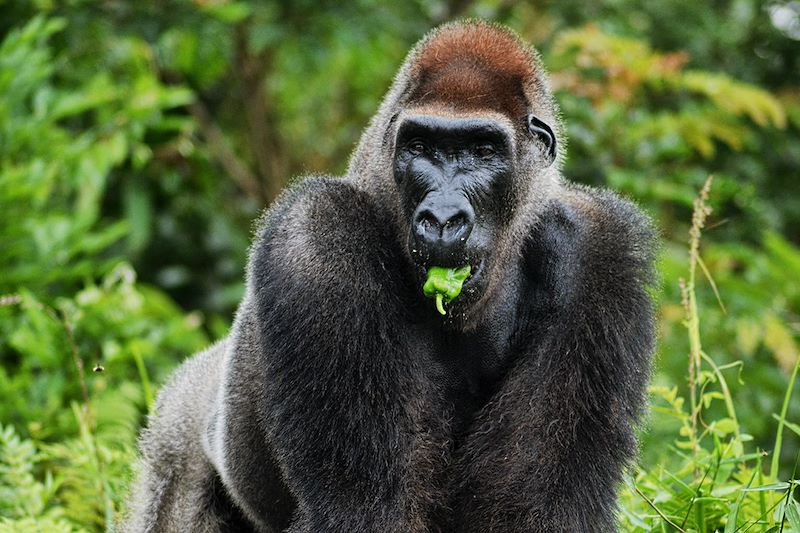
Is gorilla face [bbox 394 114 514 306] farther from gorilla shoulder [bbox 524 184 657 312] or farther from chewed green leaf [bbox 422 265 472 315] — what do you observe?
gorilla shoulder [bbox 524 184 657 312]

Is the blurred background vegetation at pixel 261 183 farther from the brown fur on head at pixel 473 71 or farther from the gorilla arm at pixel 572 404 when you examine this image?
the brown fur on head at pixel 473 71

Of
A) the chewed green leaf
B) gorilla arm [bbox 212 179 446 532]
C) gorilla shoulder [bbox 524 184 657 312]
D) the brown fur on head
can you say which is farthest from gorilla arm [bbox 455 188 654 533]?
the brown fur on head

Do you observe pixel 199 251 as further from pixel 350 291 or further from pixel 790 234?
pixel 350 291

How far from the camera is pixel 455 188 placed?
316 centimetres

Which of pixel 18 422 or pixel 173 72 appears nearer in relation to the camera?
pixel 18 422

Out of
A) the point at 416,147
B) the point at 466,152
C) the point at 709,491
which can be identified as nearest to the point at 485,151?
the point at 466,152

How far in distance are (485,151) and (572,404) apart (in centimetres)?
82

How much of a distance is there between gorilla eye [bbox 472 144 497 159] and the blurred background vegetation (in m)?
1.03

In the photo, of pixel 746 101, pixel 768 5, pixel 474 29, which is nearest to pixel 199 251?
pixel 746 101

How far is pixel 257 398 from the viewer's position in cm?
355

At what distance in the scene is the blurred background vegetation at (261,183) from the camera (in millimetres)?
4520

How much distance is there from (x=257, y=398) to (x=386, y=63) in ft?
19.9

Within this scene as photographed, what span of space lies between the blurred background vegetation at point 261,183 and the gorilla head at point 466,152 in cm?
81

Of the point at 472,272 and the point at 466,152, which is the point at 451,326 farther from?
the point at 466,152
